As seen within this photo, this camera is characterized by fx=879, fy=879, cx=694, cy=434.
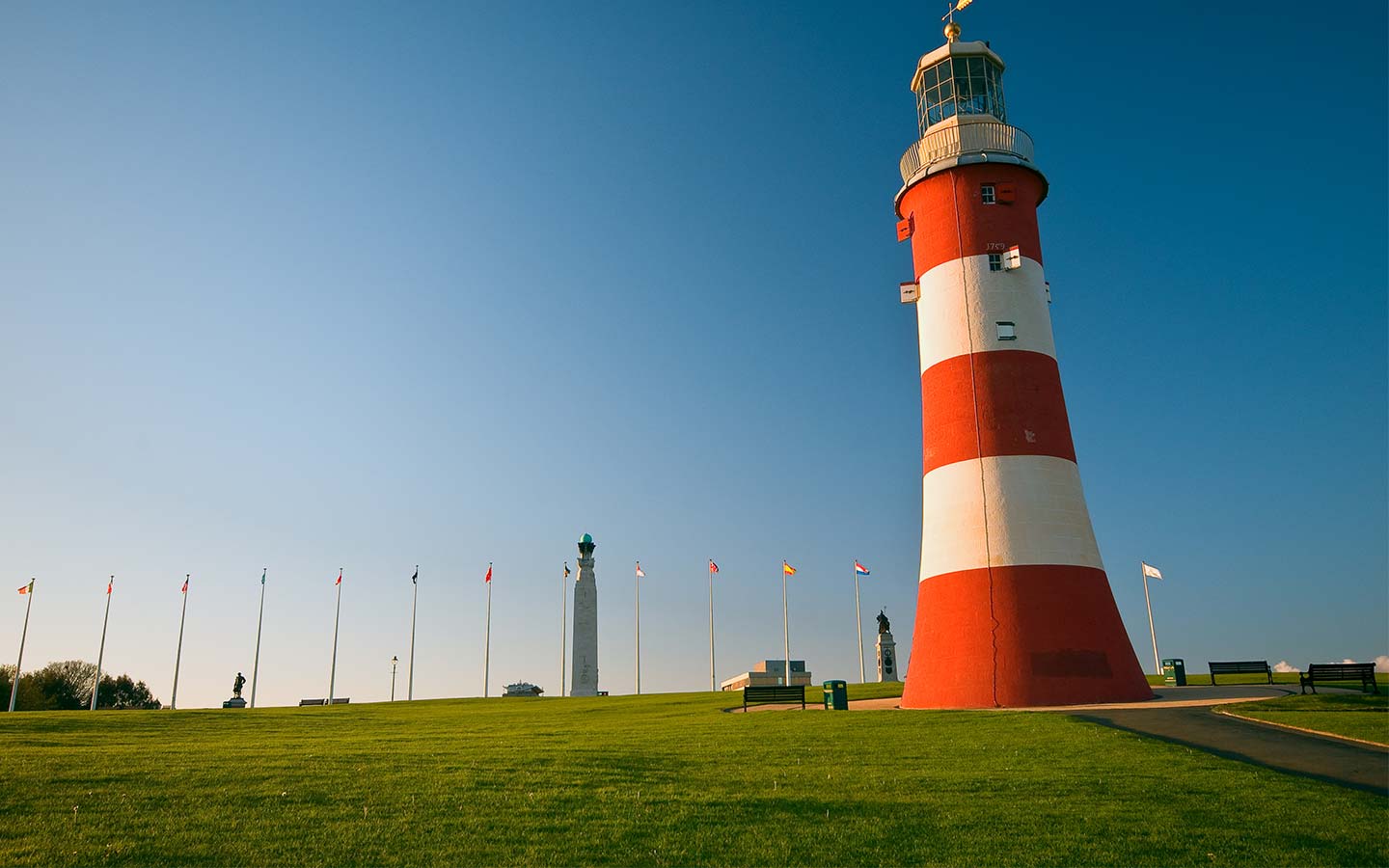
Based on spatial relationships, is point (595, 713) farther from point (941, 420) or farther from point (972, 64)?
point (972, 64)

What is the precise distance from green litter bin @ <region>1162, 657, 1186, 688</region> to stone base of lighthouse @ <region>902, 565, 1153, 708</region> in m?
9.50

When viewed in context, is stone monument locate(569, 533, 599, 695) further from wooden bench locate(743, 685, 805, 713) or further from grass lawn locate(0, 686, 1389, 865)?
grass lawn locate(0, 686, 1389, 865)

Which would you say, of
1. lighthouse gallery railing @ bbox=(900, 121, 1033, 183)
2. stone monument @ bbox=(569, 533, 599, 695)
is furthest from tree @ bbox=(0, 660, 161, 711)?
lighthouse gallery railing @ bbox=(900, 121, 1033, 183)

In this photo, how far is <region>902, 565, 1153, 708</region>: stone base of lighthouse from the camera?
24422mm

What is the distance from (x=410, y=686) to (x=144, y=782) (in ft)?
165

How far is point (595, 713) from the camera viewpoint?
3225 centimetres

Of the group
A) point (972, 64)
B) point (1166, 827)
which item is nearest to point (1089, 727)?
Result: point (1166, 827)

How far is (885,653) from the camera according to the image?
1996 inches

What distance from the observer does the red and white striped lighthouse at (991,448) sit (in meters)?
24.9

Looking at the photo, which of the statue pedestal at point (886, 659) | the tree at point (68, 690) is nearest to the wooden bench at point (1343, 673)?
the statue pedestal at point (886, 659)

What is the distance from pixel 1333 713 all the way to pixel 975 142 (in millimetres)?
19148

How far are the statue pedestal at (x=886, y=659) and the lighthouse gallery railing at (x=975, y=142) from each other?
29.8m

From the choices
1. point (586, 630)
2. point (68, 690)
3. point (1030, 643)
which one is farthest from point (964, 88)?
point (68, 690)

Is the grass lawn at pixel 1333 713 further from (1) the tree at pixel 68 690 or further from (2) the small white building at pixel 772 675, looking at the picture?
(1) the tree at pixel 68 690
